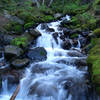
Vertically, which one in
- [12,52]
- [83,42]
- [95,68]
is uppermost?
[83,42]

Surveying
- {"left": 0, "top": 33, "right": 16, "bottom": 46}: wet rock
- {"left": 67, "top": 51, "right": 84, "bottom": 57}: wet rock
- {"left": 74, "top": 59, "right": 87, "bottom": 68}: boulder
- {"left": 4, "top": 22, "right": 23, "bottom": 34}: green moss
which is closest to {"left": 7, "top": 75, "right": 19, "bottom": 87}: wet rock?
{"left": 74, "top": 59, "right": 87, "bottom": 68}: boulder

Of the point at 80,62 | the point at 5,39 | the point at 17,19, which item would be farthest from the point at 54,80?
the point at 17,19

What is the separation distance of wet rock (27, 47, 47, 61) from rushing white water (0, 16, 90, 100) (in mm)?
387

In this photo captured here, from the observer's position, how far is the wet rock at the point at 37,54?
31.1 ft

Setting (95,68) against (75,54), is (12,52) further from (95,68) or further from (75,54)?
(95,68)

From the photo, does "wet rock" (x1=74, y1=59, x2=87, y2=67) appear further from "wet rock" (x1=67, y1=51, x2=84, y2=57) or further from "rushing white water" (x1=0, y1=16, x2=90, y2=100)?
"wet rock" (x1=67, y1=51, x2=84, y2=57)

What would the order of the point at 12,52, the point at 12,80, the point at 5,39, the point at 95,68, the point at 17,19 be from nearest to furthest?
the point at 95,68
the point at 12,80
the point at 12,52
the point at 5,39
the point at 17,19

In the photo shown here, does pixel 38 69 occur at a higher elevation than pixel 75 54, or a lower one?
lower

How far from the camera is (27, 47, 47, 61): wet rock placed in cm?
948

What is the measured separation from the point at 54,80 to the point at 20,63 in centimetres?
259

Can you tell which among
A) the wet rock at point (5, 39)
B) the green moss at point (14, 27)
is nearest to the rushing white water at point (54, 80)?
the wet rock at point (5, 39)

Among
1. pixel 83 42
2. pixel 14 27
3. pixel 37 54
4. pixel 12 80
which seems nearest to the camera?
pixel 12 80

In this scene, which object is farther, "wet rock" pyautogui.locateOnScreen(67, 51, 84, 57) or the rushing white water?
"wet rock" pyautogui.locateOnScreen(67, 51, 84, 57)

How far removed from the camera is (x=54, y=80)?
22.8 feet
